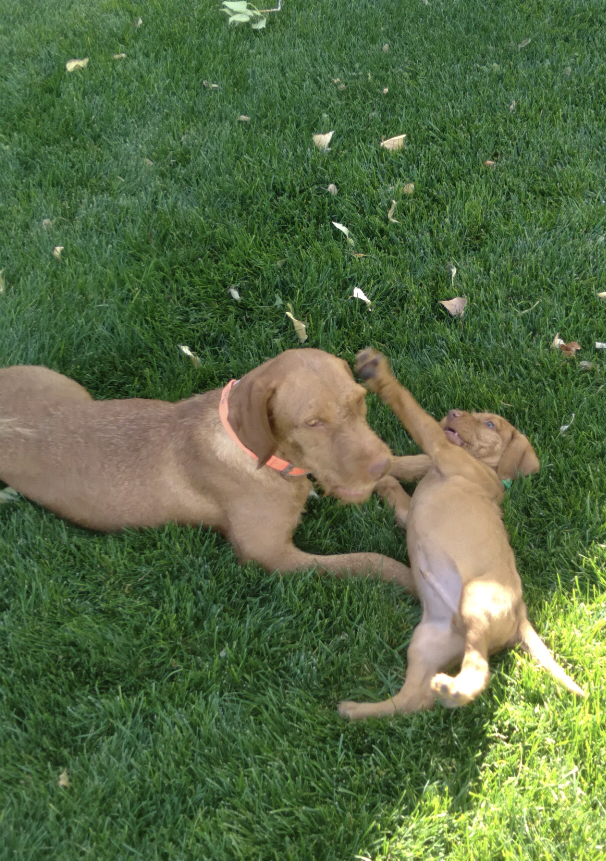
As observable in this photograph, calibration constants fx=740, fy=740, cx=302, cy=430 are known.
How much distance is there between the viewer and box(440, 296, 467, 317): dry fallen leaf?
460 cm

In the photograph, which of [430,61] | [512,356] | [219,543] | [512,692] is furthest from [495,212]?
[512,692]

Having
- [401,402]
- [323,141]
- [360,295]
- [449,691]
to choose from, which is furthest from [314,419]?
[323,141]

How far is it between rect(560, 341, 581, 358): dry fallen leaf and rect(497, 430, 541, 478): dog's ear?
0.88 metres

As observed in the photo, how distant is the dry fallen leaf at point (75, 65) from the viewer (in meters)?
6.38

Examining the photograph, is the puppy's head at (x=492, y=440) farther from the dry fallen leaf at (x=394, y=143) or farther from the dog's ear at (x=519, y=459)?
the dry fallen leaf at (x=394, y=143)

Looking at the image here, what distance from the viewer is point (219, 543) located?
11.9 feet

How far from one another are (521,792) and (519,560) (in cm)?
109

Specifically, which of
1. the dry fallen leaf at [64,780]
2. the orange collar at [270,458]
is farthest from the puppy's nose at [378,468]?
the dry fallen leaf at [64,780]

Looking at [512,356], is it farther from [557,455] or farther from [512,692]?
[512,692]

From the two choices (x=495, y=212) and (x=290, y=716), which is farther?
(x=495, y=212)

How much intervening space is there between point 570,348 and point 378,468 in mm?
1879

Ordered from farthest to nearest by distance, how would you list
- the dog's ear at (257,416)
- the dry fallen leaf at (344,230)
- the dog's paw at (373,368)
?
the dry fallen leaf at (344,230)
the dog's paw at (373,368)
the dog's ear at (257,416)

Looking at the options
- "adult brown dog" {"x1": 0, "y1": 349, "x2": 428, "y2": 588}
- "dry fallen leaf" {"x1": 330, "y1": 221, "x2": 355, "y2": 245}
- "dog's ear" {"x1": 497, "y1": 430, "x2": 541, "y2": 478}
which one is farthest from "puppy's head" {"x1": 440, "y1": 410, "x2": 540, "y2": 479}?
"dry fallen leaf" {"x1": 330, "y1": 221, "x2": 355, "y2": 245}

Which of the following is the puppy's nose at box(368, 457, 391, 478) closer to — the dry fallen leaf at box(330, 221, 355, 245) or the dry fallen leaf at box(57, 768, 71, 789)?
the dry fallen leaf at box(57, 768, 71, 789)
